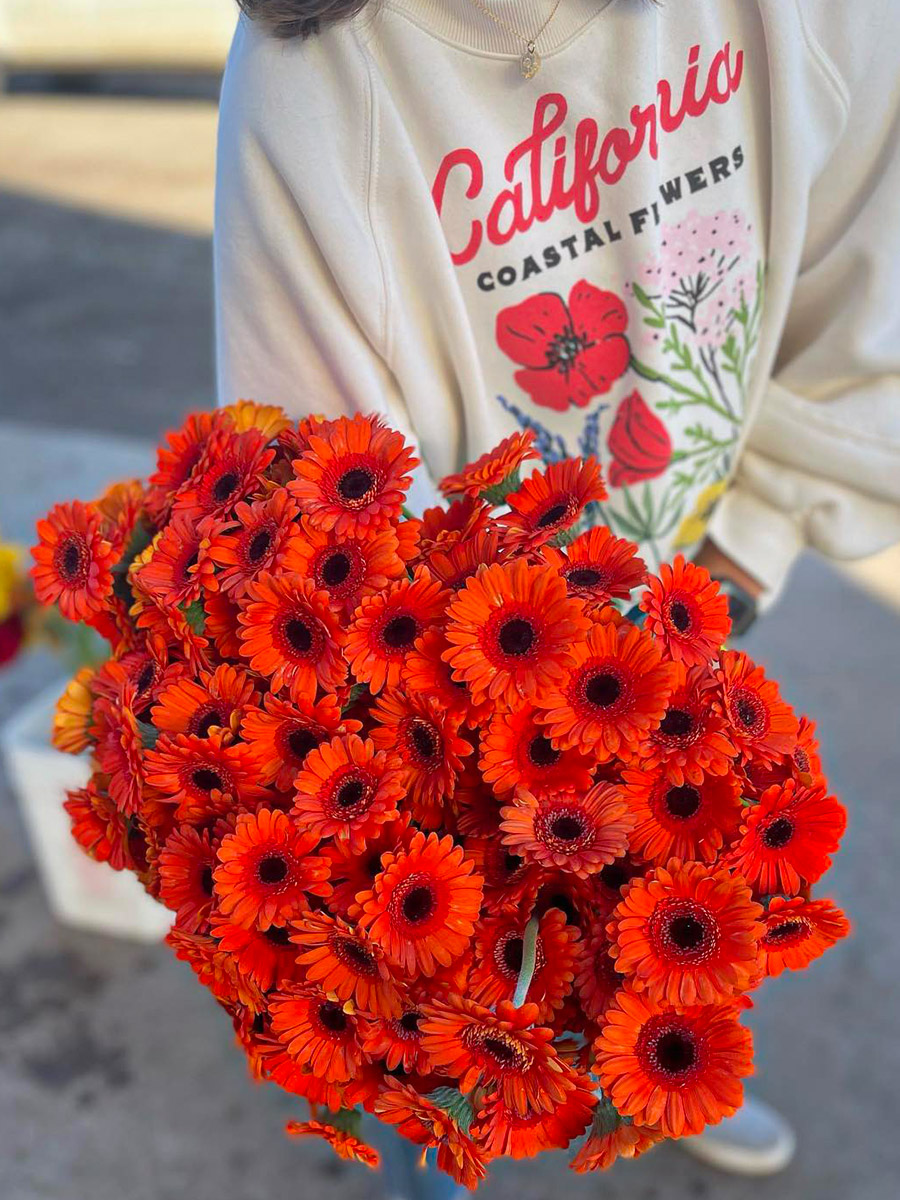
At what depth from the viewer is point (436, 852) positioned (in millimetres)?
606

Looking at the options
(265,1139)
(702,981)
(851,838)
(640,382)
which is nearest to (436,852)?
(702,981)

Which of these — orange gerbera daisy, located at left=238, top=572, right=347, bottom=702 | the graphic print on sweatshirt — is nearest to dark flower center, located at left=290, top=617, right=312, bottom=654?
orange gerbera daisy, located at left=238, top=572, right=347, bottom=702

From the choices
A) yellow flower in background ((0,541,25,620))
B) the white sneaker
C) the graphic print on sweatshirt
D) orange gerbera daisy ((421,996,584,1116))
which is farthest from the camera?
yellow flower in background ((0,541,25,620))

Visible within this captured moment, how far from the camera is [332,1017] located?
0.64 meters

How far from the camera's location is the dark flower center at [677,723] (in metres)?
0.62

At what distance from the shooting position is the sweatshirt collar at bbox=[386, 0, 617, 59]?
763 mm

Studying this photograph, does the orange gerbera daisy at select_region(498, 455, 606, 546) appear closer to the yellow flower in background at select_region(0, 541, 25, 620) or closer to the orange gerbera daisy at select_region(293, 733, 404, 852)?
the orange gerbera daisy at select_region(293, 733, 404, 852)

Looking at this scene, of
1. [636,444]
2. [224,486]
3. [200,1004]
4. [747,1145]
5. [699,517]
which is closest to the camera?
[224,486]

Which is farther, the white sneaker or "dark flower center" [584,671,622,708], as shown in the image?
the white sneaker

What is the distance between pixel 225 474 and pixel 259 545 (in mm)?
70

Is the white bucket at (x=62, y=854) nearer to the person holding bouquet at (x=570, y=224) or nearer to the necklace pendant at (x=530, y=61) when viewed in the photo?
the person holding bouquet at (x=570, y=224)

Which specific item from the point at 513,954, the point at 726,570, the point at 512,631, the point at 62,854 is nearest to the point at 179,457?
the point at 512,631

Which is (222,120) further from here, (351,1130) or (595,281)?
(351,1130)

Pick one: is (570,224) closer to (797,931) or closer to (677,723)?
(677,723)
